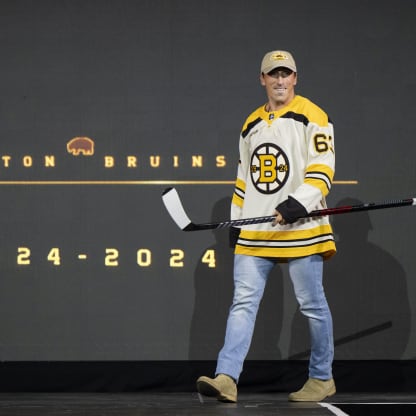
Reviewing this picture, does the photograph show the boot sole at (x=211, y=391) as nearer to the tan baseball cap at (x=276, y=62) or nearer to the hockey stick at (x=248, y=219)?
the hockey stick at (x=248, y=219)

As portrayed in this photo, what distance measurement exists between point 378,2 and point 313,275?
180 centimetres

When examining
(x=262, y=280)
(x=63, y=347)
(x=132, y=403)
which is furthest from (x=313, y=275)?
(x=63, y=347)

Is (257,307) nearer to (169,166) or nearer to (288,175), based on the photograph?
(288,175)

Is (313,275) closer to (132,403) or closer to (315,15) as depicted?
(132,403)

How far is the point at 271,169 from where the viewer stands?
3.97 meters

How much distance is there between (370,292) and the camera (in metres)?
4.89

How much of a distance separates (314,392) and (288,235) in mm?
696

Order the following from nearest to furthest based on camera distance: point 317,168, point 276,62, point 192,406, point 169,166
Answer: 1. point 192,406
2. point 317,168
3. point 276,62
4. point 169,166

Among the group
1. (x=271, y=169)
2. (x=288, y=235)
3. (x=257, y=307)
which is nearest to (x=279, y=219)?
(x=288, y=235)

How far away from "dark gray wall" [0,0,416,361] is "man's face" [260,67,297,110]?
841mm

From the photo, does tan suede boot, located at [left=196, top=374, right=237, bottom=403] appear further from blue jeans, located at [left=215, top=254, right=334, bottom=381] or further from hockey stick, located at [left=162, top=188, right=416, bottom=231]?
hockey stick, located at [left=162, top=188, right=416, bottom=231]

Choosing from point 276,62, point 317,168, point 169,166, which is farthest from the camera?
point 169,166

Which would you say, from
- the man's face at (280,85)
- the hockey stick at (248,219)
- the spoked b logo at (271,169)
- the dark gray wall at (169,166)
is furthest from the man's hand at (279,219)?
the dark gray wall at (169,166)

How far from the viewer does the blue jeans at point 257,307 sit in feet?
12.8
